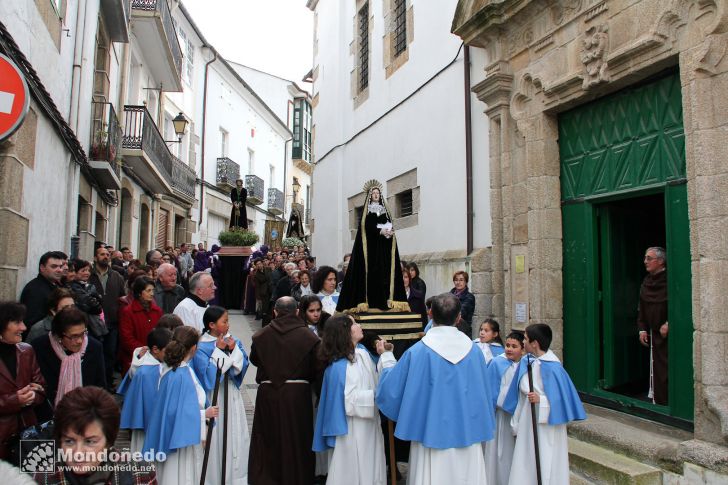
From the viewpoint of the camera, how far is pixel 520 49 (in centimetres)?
657

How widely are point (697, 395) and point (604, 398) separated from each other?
53.2 inches

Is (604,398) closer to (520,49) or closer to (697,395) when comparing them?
(697,395)

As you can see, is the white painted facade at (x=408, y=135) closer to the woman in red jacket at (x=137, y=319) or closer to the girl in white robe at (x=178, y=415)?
the woman in red jacket at (x=137, y=319)

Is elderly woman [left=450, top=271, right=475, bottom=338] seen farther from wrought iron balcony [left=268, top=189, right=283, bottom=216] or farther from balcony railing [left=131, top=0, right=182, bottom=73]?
wrought iron balcony [left=268, top=189, right=283, bottom=216]

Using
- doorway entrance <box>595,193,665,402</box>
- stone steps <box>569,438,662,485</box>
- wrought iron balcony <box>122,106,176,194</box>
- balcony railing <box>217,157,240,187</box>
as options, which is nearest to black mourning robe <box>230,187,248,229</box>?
wrought iron balcony <box>122,106,176,194</box>

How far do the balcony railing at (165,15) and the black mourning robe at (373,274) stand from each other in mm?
10323

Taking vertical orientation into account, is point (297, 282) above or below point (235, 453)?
above

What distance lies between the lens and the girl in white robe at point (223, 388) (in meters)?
4.11

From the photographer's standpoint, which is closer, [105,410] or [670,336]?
[105,410]

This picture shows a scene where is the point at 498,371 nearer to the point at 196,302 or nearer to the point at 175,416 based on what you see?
the point at 175,416

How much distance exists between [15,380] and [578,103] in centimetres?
530

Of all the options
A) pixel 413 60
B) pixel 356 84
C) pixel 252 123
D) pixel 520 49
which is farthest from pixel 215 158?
pixel 520 49

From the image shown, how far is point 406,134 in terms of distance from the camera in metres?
9.91

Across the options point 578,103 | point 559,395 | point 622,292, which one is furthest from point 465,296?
point 559,395
